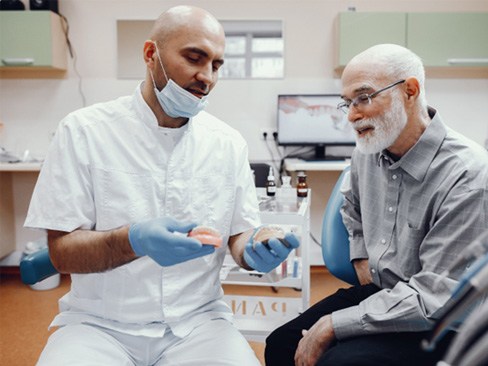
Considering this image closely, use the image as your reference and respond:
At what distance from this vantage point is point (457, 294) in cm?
42

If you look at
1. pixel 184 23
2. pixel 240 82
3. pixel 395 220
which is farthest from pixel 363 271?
pixel 240 82

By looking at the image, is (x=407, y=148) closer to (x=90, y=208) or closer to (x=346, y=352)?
(x=346, y=352)

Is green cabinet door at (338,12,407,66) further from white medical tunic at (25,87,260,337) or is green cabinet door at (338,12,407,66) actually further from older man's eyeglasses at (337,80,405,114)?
white medical tunic at (25,87,260,337)

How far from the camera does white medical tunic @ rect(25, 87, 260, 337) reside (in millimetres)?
1202

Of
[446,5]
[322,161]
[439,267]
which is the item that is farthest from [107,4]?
[439,267]

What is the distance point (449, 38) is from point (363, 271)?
257 centimetres

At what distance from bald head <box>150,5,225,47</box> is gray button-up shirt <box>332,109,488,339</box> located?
0.68 m

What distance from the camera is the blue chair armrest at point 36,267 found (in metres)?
1.14

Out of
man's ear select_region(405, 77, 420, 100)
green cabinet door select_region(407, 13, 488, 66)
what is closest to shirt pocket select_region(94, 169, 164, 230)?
man's ear select_region(405, 77, 420, 100)

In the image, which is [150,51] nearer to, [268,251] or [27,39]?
[268,251]

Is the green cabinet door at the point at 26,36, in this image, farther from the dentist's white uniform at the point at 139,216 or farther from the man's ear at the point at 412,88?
the man's ear at the point at 412,88

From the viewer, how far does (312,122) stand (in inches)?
138

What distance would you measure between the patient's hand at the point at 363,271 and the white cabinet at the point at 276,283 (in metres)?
0.46

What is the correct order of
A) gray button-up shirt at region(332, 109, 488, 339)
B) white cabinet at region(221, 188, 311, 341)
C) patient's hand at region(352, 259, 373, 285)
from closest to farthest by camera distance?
gray button-up shirt at region(332, 109, 488, 339), patient's hand at region(352, 259, 373, 285), white cabinet at region(221, 188, 311, 341)
